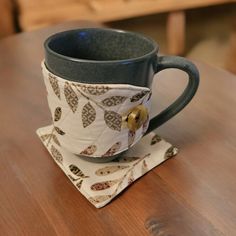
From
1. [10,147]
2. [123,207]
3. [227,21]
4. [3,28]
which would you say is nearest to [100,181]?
[123,207]

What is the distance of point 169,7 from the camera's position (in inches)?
54.2

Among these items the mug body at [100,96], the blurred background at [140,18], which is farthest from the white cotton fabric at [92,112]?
the blurred background at [140,18]

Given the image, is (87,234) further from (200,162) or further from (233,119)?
(233,119)

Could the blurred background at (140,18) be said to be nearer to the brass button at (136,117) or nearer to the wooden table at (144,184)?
the wooden table at (144,184)

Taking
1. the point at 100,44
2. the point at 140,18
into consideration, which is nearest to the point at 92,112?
the point at 100,44

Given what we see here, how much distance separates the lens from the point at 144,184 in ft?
1.41

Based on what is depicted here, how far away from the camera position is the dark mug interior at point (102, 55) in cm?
36

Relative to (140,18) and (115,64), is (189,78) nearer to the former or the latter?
(115,64)

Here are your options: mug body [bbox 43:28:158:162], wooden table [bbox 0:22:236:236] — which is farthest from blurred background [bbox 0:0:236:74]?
mug body [bbox 43:28:158:162]

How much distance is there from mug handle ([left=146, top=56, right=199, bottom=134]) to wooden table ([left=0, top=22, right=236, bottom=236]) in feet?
0.19

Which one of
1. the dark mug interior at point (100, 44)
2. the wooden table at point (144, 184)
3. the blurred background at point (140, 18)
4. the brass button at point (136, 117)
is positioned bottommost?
the blurred background at point (140, 18)

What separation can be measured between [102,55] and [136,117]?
4.6 inches

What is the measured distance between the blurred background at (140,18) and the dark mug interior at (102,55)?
725 mm

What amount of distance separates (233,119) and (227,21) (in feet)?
4.36
